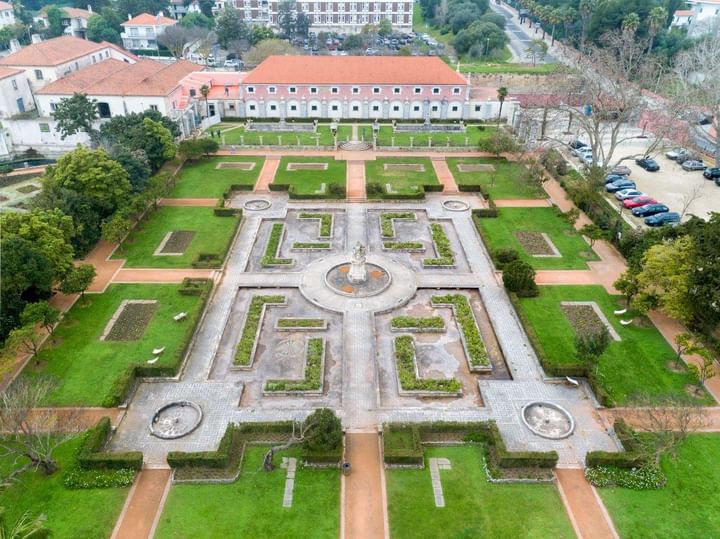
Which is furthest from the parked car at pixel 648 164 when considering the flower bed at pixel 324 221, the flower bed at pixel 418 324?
the flower bed at pixel 418 324

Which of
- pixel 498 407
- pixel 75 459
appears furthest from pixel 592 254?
pixel 75 459

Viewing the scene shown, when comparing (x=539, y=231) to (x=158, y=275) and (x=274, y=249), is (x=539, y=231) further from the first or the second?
(x=158, y=275)

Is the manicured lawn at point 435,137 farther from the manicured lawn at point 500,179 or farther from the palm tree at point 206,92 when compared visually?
the palm tree at point 206,92

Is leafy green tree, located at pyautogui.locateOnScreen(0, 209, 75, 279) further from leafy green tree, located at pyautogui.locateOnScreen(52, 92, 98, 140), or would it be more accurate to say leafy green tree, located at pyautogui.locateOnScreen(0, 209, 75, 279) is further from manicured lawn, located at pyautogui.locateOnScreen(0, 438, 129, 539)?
leafy green tree, located at pyautogui.locateOnScreen(52, 92, 98, 140)

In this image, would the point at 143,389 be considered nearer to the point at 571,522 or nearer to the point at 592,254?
the point at 571,522

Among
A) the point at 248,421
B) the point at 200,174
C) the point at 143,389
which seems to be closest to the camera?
the point at 248,421

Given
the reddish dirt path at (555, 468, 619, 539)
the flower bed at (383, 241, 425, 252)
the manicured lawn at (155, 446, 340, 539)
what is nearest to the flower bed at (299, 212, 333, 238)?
the flower bed at (383, 241, 425, 252)
